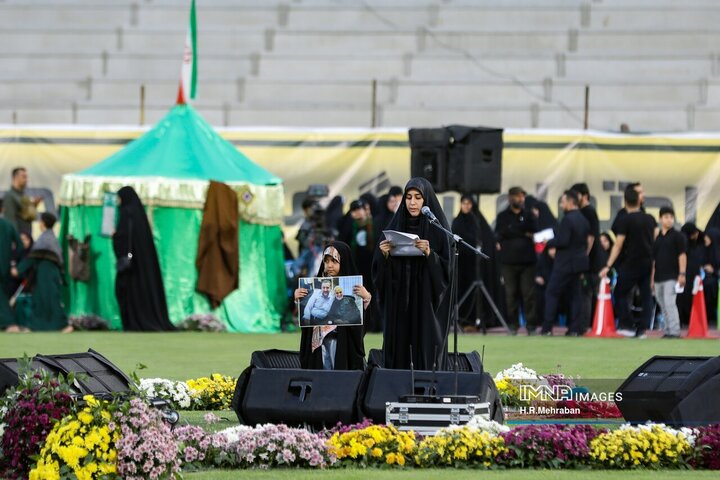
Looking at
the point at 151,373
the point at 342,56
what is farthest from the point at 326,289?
the point at 342,56

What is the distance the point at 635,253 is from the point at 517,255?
70.3 inches

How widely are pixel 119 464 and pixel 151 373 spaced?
7.75 metres

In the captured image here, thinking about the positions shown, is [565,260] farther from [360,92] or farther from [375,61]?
[375,61]

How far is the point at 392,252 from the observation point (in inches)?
486

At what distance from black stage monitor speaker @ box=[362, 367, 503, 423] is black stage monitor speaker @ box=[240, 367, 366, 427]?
0.12 meters

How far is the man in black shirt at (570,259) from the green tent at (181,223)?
4.21 m

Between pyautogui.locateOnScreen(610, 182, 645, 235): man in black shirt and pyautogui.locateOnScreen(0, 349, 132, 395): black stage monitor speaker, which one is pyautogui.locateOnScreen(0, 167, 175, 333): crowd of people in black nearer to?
pyautogui.locateOnScreen(610, 182, 645, 235): man in black shirt

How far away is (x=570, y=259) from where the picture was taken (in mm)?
23484

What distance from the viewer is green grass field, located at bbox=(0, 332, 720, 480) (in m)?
16.8

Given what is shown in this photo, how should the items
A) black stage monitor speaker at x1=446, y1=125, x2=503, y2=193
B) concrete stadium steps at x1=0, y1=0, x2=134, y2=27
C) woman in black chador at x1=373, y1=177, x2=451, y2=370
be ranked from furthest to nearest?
concrete stadium steps at x1=0, y1=0, x2=134, y2=27 < black stage monitor speaker at x1=446, y1=125, x2=503, y2=193 < woman in black chador at x1=373, y1=177, x2=451, y2=370

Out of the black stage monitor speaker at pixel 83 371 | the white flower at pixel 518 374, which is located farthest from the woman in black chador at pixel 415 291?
the black stage monitor speaker at pixel 83 371

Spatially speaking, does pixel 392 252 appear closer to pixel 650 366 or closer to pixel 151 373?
pixel 650 366

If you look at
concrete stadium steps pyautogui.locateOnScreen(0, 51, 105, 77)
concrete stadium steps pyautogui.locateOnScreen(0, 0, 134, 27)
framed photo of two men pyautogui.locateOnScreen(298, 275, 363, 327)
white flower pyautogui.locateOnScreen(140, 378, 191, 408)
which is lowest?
white flower pyautogui.locateOnScreen(140, 378, 191, 408)

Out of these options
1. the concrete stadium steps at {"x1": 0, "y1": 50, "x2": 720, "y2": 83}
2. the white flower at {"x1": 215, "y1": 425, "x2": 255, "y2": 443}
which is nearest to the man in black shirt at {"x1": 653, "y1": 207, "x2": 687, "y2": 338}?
the concrete stadium steps at {"x1": 0, "y1": 50, "x2": 720, "y2": 83}
